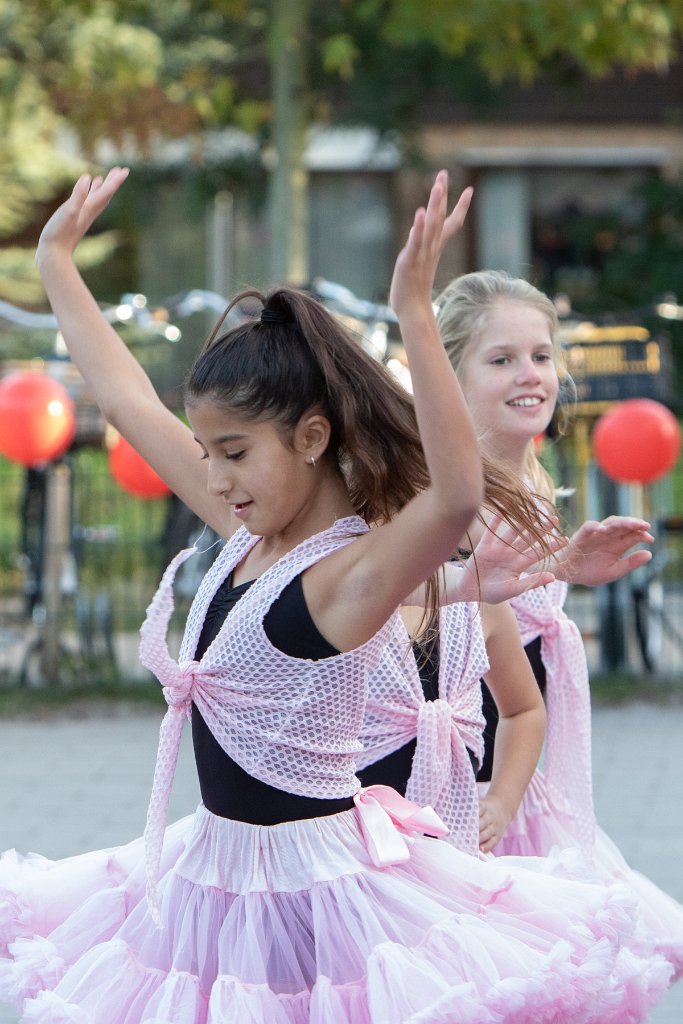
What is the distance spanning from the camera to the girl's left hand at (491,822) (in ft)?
9.45

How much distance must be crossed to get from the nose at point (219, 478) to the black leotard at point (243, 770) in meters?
0.17

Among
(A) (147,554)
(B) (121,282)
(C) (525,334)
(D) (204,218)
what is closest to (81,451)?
(A) (147,554)

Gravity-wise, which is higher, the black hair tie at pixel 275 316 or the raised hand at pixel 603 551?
the black hair tie at pixel 275 316

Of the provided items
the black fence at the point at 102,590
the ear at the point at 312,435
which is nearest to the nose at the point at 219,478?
the ear at the point at 312,435

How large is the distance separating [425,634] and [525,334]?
0.81m

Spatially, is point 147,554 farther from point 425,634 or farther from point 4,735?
point 425,634

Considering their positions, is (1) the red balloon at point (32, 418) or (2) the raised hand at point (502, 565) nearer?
(2) the raised hand at point (502, 565)

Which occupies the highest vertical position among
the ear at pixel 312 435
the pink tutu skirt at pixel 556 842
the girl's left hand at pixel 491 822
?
the ear at pixel 312 435

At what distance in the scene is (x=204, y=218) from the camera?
18203mm

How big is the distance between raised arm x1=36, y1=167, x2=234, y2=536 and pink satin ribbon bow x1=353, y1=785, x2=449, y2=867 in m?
0.58

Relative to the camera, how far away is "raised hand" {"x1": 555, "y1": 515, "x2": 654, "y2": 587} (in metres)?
2.28

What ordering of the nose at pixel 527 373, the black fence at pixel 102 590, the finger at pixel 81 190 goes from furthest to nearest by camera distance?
the black fence at pixel 102 590, the nose at pixel 527 373, the finger at pixel 81 190

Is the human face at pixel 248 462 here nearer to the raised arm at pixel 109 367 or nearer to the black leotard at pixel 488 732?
the raised arm at pixel 109 367

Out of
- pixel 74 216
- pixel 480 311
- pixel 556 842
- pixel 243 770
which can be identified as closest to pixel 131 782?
pixel 556 842
